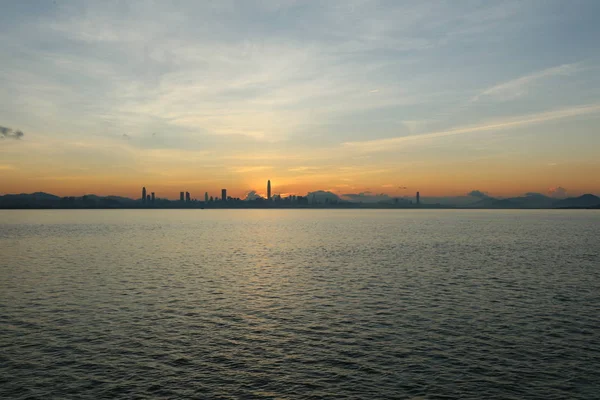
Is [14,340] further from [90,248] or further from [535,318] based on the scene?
[90,248]

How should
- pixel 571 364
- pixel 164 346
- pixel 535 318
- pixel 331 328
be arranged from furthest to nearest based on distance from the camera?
pixel 535 318 < pixel 331 328 < pixel 164 346 < pixel 571 364

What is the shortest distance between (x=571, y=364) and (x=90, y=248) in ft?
381

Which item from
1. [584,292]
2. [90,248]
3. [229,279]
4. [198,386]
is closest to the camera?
[198,386]

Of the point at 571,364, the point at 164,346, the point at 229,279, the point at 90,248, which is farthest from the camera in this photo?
the point at 90,248

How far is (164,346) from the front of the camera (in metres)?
36.3

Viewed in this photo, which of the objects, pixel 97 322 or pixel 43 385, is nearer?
pixel 43 385

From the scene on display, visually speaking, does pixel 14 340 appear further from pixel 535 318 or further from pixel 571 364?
pixel 535 318

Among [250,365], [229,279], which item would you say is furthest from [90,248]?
[250,365]

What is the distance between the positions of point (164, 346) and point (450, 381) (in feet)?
72.8

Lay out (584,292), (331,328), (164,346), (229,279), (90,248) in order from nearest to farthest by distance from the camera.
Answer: (164,346) → (331,328) → (584,292) → (229,279) → (90,248)

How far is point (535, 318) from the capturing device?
146 feet

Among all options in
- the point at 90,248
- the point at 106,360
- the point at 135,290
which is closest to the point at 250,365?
the point at 106,360

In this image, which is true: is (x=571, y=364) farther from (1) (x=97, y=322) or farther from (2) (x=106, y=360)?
(1) (x=97, y=322)

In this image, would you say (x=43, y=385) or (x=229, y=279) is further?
(x=229, y=279)
